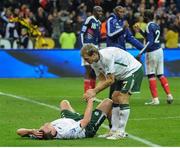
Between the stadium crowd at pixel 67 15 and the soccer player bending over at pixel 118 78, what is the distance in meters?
18.4

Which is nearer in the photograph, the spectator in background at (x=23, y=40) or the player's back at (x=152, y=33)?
the player's back at (x=152, y=33)

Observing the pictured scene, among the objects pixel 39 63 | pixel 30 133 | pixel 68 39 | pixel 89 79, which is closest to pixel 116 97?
pixel 30 133

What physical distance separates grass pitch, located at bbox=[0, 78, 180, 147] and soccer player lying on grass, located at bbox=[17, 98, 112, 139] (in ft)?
0.42

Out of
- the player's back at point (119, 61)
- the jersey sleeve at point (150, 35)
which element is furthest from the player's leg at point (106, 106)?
the jersey sleeve at point (150, 35)

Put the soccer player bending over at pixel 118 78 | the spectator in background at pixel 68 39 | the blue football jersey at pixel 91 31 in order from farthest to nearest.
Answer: the spectator in background at pixel 68 39
the blue football jersey at pixel 91 31
the soccer player bending over at pixel 118 78

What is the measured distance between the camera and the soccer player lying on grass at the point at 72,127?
38.6 feet

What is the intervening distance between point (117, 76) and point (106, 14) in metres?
21.1

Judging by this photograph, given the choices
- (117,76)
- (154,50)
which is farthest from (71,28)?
(117,76)

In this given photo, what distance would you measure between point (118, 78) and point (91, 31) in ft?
22.5

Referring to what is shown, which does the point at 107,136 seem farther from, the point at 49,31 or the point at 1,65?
the point at 49,31

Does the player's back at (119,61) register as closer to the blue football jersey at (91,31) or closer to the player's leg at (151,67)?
the player's leg at (151,67)

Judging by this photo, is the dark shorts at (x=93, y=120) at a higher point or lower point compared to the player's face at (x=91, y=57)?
lower

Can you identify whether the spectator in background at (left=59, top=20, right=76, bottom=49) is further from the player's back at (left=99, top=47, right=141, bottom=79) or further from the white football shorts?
the player's back at (left=99, top=47, right=141, bottom=79)

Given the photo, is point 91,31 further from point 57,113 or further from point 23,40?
point 23,40
